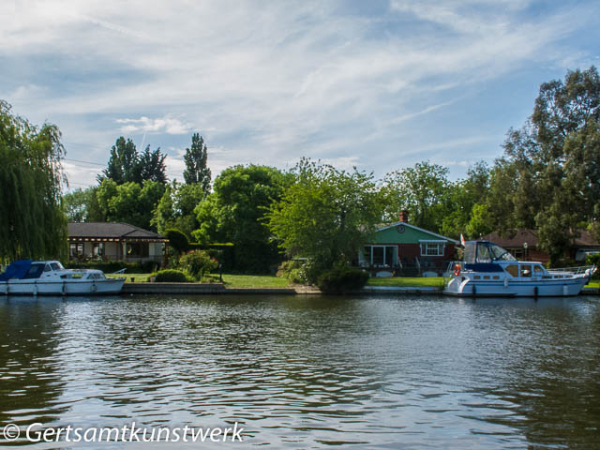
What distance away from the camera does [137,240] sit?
52.4m

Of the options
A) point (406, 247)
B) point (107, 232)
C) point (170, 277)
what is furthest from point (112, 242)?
point (406, 247)

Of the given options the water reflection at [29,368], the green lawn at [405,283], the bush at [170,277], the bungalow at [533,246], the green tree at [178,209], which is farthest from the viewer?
the green tree at [178,209]

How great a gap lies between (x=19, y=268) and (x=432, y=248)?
3543 centimetres

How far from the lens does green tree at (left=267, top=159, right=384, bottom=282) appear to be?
3894 centimetres

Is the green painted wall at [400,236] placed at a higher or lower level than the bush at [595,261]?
higher

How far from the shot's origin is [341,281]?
3544 cm

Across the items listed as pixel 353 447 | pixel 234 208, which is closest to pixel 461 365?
pixel 353 447

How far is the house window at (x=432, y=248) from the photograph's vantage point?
51.1 metres

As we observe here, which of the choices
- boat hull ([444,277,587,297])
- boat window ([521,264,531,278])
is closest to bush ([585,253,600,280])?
boat hull ([444,277,587,297])

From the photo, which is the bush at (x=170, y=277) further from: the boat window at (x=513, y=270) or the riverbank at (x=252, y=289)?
the boat window at (x=513, y=270)

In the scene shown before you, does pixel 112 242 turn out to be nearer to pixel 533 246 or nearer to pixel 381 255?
pixel 381 255

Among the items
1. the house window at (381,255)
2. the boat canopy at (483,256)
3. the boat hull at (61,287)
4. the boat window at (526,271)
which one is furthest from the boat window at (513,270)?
the boat hull at (61,287)

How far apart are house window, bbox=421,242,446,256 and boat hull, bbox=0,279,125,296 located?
2895 cm

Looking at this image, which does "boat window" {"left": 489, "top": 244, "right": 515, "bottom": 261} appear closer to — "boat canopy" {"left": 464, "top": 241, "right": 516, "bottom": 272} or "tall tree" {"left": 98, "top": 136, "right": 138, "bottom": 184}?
"boat canopy" {"left": 464, "top": 241, "right": 516, "bottom": 272}
